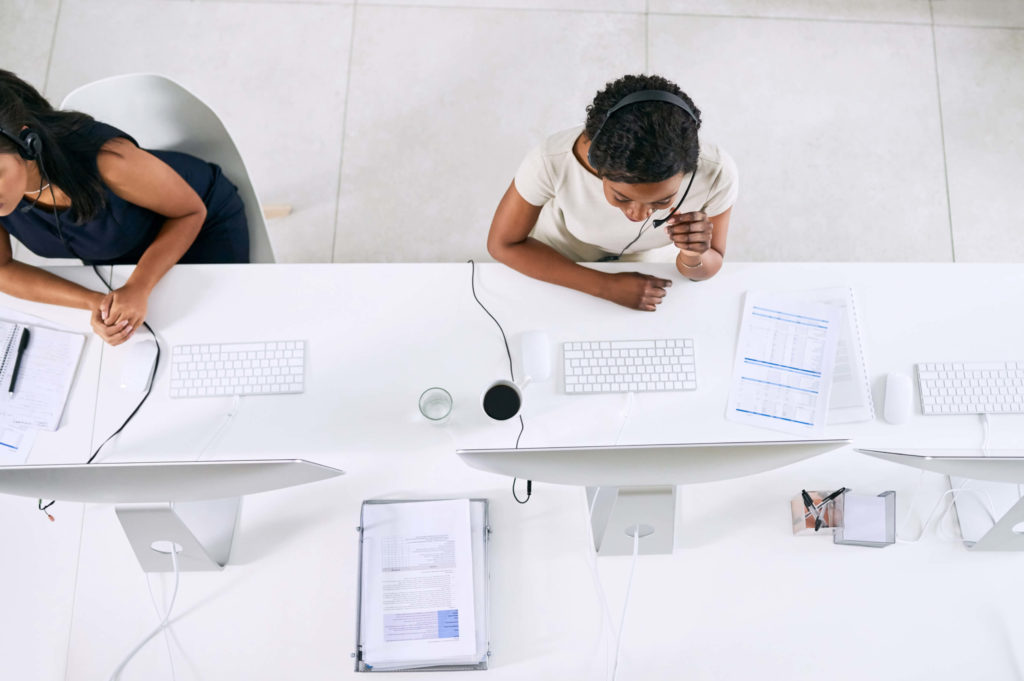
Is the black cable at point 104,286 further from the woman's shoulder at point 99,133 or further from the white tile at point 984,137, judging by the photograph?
the white tile at point 984,137

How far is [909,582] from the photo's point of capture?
135 cm

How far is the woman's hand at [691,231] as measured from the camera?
1.37 meters

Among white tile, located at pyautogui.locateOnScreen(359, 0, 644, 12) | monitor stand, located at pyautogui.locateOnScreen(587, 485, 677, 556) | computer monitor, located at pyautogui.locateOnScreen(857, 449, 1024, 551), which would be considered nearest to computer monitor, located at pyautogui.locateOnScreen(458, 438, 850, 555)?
monitor stand, located at pyautogui.locateOnScreen(587, 485, 677, 556)

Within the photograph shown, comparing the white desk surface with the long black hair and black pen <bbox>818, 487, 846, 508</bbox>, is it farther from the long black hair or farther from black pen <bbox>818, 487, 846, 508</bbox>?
the long black hair

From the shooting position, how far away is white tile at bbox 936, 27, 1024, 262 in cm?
235

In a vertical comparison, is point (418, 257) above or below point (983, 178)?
below

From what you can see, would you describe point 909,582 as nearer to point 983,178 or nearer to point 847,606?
point 847,606

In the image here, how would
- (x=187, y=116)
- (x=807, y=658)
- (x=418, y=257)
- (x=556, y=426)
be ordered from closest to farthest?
(x=807, y=658) < (x=556, y=426) < (x=187, y=116) < (x=418, y=257)

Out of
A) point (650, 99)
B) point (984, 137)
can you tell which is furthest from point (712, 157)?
point (984, 137)

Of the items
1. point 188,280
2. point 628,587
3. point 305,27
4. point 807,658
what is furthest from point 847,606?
point 305,27

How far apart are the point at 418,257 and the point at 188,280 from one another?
92 cm

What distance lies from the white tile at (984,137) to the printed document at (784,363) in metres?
1.24

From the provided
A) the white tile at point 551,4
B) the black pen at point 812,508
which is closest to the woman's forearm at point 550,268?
the black pen at point 812,508

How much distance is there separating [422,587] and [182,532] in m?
0.45
